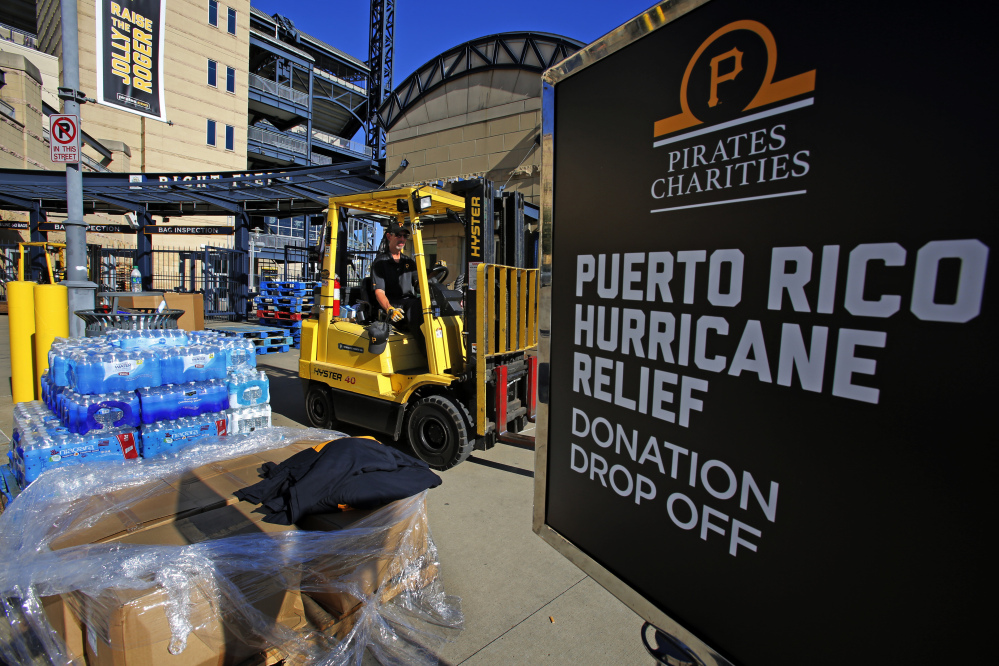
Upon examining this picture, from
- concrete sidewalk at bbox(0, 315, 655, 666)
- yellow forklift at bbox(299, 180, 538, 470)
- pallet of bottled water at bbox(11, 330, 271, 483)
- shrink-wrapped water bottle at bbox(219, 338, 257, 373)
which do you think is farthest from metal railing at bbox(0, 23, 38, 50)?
concrete sidewalk at bbox(0, 315, 655, 666)

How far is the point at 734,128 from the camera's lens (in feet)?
2.80

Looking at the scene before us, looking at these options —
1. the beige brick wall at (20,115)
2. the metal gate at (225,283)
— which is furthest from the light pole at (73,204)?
the beige brick wall at (20,115)

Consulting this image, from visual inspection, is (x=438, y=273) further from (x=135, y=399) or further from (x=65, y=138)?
(x=65, y=138)

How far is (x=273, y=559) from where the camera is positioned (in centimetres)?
219

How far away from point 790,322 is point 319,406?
19.2 feet

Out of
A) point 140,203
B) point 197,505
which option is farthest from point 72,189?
point 140,203

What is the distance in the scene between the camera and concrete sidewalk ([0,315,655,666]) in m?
2.44

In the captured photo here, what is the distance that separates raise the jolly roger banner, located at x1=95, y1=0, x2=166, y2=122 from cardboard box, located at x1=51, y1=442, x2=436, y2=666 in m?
6.52

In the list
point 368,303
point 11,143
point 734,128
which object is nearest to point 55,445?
point 368,303

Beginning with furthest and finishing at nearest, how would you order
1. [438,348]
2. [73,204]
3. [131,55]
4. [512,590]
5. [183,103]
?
1. [183,103]
2. [131,55]
3. [73,204]
4. [438,348]
5. [512,590]

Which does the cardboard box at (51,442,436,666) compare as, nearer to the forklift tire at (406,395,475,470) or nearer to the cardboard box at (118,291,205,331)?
the forklift tire at (406,395,475,470)

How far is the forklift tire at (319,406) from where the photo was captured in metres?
5.68

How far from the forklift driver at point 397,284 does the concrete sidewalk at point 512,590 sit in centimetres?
170

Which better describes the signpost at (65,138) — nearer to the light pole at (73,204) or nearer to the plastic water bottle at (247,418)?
the light pole at (73,204)
